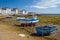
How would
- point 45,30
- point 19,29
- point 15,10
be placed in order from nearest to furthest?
point 45,30
point 15,10
point 19,29

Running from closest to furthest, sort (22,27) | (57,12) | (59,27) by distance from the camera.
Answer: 1. (57,12)
2. (59,27)
3. (22,27)

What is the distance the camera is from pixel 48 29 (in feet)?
15.9

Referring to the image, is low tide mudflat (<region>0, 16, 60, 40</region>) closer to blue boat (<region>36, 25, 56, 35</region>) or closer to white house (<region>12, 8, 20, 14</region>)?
blue boat (<region>36, 25, 56, 35</region>)

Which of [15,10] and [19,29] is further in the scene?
[19,29]

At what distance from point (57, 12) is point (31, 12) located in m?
0.87

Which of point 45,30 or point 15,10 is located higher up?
point 15,10

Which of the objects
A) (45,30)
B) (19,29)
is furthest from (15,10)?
(45,30)

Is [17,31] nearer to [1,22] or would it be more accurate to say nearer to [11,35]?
[11,35]

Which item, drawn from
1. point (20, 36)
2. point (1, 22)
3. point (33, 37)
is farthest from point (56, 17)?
point (1, 22)

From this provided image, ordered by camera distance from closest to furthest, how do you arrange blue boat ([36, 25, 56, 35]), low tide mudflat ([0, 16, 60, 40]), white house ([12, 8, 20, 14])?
low tide mudflat ([0, 16, 60, 40]) → blue boat ([36, 25, 56, 35]) → white house ([12, 8, 20, 14])

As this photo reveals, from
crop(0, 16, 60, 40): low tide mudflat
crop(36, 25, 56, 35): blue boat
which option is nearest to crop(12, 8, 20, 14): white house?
crop(0, 16, 60, 40): low tide mudflat

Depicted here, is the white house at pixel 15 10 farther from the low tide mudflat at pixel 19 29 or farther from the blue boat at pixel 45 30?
the blue boat at pixel 45 30

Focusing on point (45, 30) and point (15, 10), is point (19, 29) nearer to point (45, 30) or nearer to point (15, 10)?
point (15, 10)

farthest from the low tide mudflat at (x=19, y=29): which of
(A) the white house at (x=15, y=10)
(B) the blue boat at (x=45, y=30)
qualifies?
(A) the white house at (x=15, y=10)
